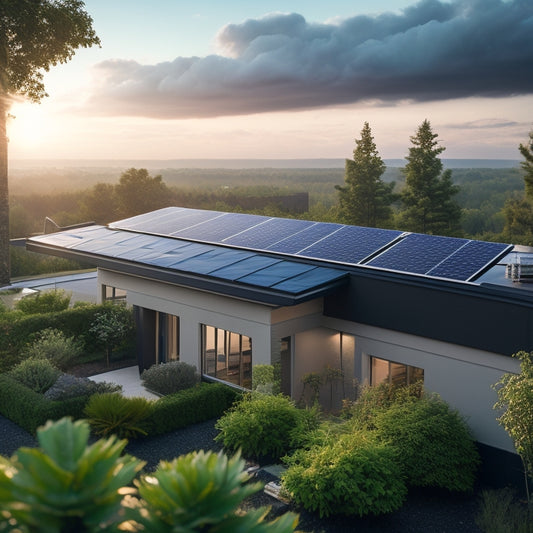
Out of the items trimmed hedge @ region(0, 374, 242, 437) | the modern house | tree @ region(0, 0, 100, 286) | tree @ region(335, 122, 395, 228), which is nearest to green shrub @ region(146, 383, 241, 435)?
trimmed hedge @ region(0, 374, 242, 437)

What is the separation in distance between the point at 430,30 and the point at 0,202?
41646 millimetres

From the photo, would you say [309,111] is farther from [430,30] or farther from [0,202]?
[0,202]

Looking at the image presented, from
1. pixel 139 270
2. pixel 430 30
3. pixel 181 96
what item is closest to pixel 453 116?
pixel 430 30

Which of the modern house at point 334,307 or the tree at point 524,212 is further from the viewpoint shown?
the tree at point 524,212

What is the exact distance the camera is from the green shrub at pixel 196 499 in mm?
Result: 3596

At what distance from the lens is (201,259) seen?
62.9 ft

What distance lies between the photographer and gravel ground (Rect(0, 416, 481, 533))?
462 inches

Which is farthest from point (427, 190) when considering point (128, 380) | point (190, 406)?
point (190, 406)

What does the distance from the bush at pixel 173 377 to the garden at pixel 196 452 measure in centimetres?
4

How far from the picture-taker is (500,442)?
44.6 feet

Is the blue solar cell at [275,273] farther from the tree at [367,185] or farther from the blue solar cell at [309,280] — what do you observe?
the tree at [367,185]

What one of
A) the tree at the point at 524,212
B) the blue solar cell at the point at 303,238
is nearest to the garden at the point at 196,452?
the blue solar cell at the point at 303,238

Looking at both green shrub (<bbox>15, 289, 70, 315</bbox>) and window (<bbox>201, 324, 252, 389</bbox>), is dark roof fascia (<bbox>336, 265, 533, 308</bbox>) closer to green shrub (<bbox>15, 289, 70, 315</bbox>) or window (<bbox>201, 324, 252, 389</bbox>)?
window (<bbox>201, 324, 252, 389</bbox>)

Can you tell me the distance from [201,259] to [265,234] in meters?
2.86
